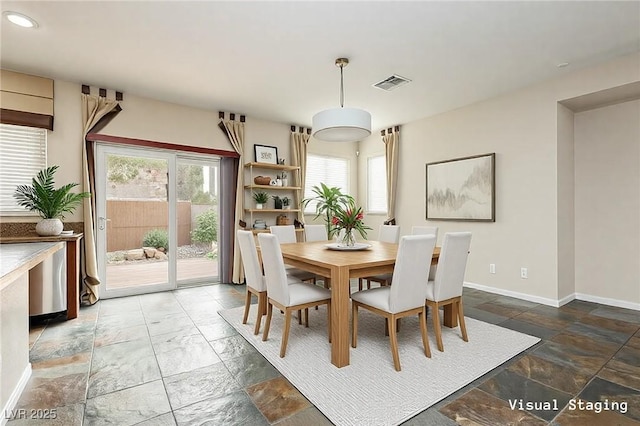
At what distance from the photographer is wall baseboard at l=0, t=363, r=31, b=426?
5.59 ft

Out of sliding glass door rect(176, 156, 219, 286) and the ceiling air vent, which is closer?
the ceiling air vent

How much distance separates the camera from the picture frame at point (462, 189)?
433 cm

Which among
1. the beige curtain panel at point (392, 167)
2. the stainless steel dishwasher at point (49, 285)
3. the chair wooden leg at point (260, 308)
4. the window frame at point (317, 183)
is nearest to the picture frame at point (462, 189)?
the beige curtain panel at point (392, 167)

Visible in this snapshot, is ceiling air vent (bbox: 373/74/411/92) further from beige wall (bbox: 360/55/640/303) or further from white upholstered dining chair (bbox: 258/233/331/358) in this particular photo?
white upholstered dining chair (bbox: 258/233/331/358)

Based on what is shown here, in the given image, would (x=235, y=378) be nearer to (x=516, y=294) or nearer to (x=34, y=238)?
(x=34, y=238)

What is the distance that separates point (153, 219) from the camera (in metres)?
4.51

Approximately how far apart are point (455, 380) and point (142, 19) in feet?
11.8

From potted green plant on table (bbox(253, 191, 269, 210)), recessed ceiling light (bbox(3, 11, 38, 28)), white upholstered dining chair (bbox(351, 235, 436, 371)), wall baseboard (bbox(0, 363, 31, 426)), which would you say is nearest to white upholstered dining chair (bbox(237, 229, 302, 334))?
white upholstered dining chair (bbox(351, 235, 436, 371))

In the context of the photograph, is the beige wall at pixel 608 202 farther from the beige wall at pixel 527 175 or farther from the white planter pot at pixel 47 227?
the white planter pot at pixel 47 227

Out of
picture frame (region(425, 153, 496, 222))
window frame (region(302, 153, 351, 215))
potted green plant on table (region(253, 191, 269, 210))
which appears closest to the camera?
picture frame (region(425, 153, 496, 222))

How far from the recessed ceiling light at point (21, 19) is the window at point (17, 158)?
146 cm

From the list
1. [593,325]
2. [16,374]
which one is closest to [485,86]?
[593,325]

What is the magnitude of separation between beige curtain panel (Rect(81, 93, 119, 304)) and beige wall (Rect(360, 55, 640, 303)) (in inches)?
192

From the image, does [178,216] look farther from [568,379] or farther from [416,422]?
[568,379]
